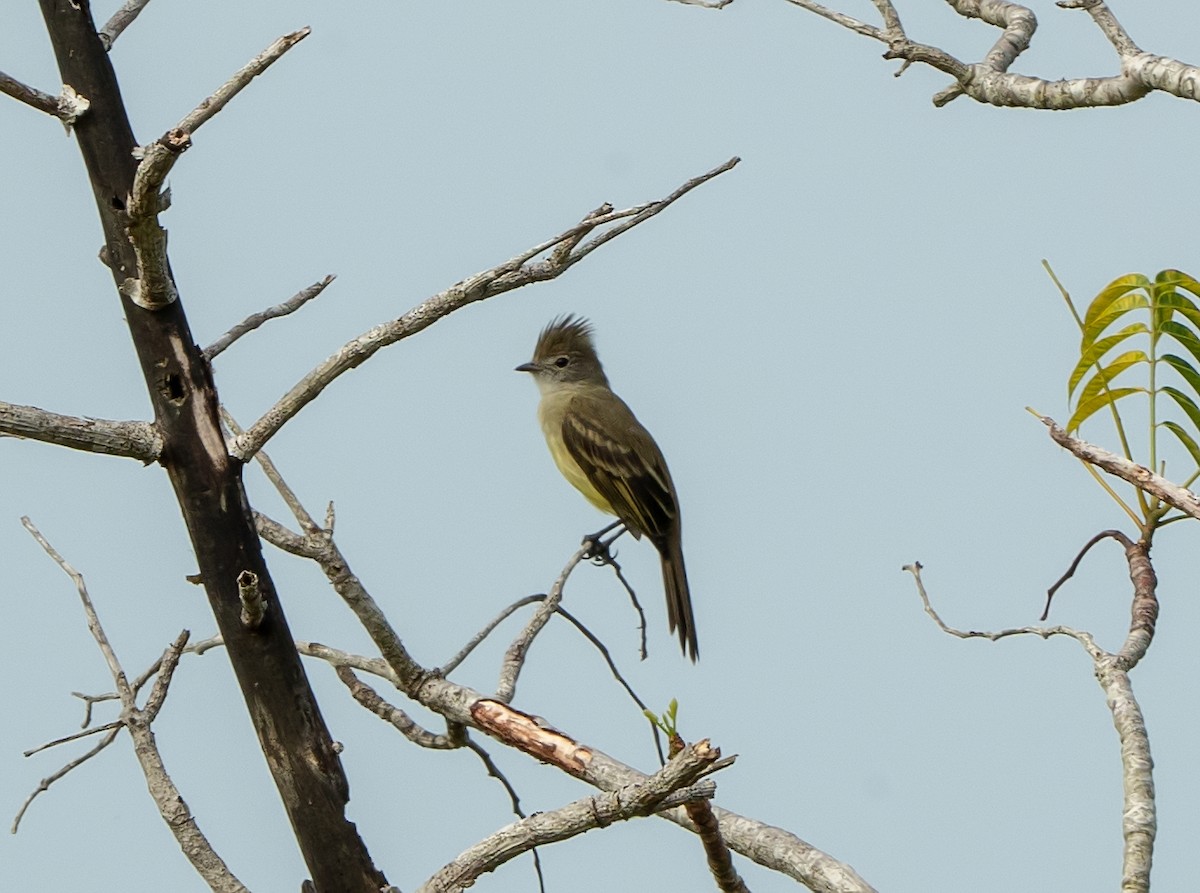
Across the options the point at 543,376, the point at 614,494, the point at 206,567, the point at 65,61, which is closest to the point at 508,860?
the point at 206,567

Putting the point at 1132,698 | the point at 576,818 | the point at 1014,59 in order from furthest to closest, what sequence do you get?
the point at 1014,59 < the point at 1132,698 < the point at 576,818

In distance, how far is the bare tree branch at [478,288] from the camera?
3.75 m

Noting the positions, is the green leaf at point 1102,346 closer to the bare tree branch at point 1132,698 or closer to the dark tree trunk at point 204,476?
the bare tree branch at point 1132,698

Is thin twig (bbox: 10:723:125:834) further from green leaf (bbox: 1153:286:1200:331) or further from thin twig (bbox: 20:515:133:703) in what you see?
green leaf (bbox: 1153:286:1200:331)

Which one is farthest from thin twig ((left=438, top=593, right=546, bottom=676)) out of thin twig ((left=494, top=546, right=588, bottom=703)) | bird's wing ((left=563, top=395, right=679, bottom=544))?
bird's wing ((left=563, top=395, right=679, bottom=544))

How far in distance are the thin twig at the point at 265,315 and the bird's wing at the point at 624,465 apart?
499 cm

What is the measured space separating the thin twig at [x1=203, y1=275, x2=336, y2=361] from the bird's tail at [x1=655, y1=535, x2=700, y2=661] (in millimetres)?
5206

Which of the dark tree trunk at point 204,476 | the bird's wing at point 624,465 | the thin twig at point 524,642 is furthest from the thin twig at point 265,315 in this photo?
the bird's wing at point 624,465

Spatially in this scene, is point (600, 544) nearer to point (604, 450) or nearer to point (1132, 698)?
point (604, 450)

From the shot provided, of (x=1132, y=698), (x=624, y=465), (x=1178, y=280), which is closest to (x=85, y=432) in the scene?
(x=1132, y=698)

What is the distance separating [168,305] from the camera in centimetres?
416

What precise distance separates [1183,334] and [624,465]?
5.04m

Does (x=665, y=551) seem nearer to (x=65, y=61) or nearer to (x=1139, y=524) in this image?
(x=1139, y=524)

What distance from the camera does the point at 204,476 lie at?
164 inches
